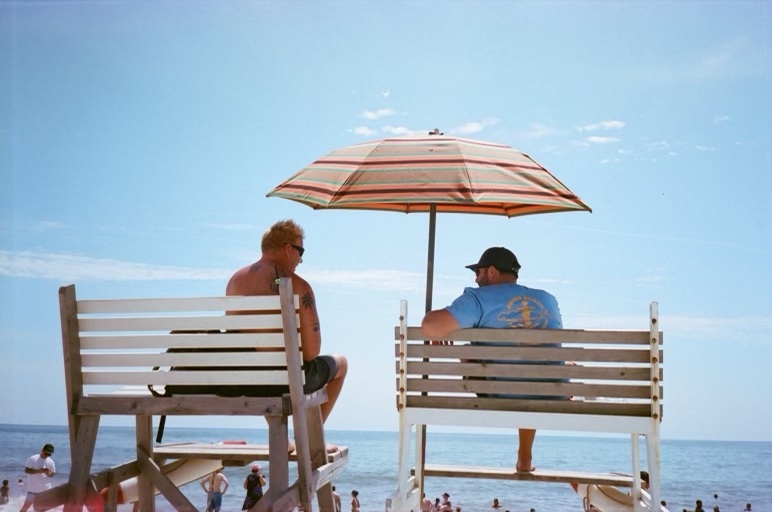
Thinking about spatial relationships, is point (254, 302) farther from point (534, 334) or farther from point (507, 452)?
point (507, 452)

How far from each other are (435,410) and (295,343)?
0.94 m

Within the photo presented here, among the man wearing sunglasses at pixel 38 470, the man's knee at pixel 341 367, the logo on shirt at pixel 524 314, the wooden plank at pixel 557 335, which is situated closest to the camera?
the wooden plank at pixel 557 335

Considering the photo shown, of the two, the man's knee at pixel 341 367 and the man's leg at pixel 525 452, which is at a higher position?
the man's knee at pixel 341 367

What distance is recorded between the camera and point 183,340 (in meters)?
4.16

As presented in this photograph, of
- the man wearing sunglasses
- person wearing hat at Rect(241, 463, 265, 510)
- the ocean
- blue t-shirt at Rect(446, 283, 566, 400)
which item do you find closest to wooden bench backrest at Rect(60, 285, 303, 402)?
blue t-shirt at Rect(446, 283, 566, 400)

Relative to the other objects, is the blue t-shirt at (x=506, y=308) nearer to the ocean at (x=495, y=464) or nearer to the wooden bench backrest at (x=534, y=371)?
the wooden bench backrest at (x=534, y=371)

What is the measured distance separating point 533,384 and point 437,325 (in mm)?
603

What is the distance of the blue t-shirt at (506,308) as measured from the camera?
4707 mm

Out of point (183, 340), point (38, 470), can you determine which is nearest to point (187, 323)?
point (183, 340)

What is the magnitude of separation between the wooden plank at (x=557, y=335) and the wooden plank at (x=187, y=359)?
0.80 metres

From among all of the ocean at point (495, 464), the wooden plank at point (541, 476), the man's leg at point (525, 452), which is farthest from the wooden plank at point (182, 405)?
the ocean at point (495, 464)

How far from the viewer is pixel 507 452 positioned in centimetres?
7419

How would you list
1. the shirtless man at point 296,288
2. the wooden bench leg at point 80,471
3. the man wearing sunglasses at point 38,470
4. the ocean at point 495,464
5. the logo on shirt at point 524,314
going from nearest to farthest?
the wooden bench leg at point 80,471, the shirtless man at point 296,288, the logo on shirt at point 524,314, the man wearing sunglasses at point 38,470, the ocean at point 495,464

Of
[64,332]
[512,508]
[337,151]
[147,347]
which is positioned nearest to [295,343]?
[147,347]
